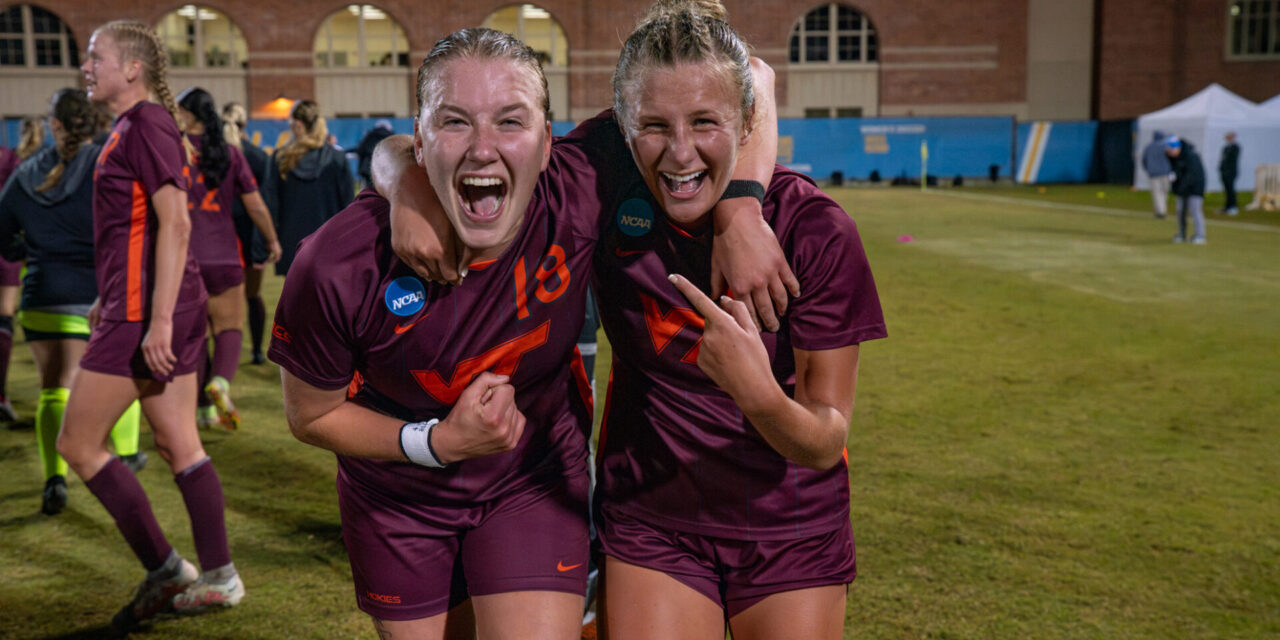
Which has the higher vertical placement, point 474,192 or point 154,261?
point 474,192

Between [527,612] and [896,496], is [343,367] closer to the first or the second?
[527,612]

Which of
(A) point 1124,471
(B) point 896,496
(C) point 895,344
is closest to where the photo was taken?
(B) point 896,496

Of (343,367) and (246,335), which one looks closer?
(343,367)

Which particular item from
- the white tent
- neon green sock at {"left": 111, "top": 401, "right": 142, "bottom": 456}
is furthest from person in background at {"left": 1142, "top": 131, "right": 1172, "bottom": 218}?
neon green sock at {"left": 111, "top": 401, "right": 142, "bottom": 456}

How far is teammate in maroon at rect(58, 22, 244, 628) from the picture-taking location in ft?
13.2

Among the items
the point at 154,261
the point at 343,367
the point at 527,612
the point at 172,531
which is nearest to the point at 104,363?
the point at 154,261

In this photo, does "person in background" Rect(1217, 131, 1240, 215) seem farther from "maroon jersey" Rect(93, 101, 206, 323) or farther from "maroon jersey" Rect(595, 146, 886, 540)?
"maroon jersey" Rect(595, 146, 886, 540)

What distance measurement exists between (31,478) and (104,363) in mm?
2628

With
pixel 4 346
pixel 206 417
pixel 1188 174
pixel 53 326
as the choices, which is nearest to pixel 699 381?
pixel 53 326

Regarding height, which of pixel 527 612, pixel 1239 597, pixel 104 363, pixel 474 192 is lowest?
pixel 1239 597

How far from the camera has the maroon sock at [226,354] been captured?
723 cm

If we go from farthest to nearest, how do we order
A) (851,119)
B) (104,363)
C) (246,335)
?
(851,119)
(246,335)
(104,363)

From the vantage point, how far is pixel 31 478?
6090 mm

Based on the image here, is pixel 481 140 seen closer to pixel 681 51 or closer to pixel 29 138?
pixel 681 51
